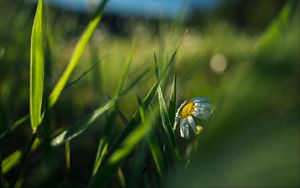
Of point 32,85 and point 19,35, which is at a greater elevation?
point 19,35

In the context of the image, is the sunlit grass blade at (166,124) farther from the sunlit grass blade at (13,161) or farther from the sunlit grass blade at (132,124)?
the sunlit grass blade at (13,161)

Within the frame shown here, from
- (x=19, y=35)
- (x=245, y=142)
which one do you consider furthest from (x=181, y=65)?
(x=245, y=142)

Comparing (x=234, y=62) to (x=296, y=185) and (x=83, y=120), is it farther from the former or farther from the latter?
(x=296, y=185)

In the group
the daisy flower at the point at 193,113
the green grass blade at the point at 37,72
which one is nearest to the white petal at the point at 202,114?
the daisy flower at the point at 193,113

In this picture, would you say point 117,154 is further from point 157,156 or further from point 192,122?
point 192,122

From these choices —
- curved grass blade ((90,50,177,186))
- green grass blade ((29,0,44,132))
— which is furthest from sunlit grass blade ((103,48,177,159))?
green grass blade ((29,0,44,132))

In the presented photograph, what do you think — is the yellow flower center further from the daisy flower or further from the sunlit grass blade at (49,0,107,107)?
the sunlit grass blade at (49,0,107,107)
